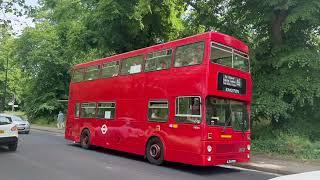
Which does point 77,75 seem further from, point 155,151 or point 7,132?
point 155,151

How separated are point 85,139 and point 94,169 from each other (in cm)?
751

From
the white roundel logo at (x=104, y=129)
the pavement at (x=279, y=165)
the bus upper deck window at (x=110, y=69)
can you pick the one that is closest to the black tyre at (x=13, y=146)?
the white roundel logo at (x=104, y=129)

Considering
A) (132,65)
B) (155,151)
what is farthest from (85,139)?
(155,151)

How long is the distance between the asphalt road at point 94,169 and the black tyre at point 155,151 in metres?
0.30

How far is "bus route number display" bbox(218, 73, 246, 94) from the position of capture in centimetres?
1456

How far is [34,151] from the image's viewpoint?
19.3 metres

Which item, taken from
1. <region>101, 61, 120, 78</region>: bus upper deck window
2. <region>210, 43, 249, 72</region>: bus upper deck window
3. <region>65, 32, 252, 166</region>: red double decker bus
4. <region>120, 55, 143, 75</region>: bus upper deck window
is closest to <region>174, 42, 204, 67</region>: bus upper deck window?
<region>65, 32, 252, 166</region>: red double decker bus

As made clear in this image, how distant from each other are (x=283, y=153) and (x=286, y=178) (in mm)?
15412

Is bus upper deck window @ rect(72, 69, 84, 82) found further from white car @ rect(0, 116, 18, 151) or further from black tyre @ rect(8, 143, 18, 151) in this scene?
black tyre @ rect(8, 143, 18, 151)

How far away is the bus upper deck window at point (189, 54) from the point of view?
1462cm

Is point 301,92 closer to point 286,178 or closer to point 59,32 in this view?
point 286,178

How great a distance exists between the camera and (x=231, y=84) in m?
15.0

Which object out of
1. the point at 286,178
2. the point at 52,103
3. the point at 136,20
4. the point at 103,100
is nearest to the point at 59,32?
the point at 52,103

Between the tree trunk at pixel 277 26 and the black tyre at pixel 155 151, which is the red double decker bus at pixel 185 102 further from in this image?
the tree trunk at pixel 277 26
